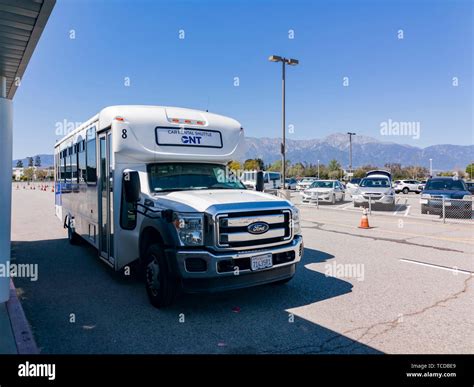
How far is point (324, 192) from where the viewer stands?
24.3 m

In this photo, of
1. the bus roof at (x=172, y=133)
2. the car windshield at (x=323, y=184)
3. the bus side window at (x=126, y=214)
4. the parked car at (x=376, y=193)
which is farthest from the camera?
the car windshield at (x=323, y=184)

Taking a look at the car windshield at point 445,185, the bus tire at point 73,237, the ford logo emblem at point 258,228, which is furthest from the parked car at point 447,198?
the bus tire at point 73,237

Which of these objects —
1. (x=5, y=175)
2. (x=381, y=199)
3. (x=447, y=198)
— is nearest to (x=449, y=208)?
(x=447, y=198)

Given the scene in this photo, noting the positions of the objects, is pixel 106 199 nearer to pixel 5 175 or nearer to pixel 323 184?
pixel 5 175

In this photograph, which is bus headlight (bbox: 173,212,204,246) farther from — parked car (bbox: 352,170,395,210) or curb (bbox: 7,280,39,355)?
parked car (bbox: 352,170,395,210)

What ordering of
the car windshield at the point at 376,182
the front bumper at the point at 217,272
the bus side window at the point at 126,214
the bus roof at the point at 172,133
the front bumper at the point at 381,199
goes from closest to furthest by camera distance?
the front bumper at the point at 217,272 → the bus roof at the point at 172,133 → the bus side window at the point at 126,214 → the front bumper at the point at 381,199 → the car windshield at the point at 376,182

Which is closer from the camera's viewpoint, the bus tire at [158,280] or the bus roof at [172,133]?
the bus tire at [158,280]

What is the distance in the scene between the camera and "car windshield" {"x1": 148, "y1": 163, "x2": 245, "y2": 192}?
598 centimetres

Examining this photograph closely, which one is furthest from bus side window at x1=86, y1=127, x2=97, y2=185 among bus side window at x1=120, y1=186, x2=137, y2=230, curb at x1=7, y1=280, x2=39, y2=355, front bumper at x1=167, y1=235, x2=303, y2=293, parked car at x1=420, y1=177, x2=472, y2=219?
parked car at x1=420, y1=177, x2=472, y2=219

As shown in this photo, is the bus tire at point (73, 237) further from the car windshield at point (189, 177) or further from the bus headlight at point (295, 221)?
the bus headlight at point (295, 221)

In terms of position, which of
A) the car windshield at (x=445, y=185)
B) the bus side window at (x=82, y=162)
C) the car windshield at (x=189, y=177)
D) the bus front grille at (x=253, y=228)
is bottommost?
the bus front grille at (x=253, y=228)

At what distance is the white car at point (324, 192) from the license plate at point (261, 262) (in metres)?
18.6

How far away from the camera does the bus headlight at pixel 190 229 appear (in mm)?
4805
